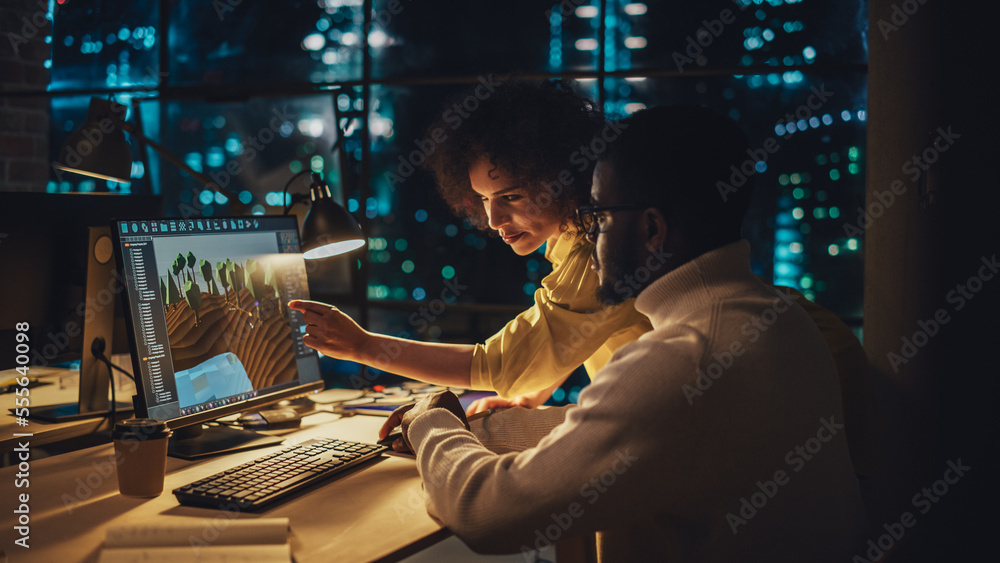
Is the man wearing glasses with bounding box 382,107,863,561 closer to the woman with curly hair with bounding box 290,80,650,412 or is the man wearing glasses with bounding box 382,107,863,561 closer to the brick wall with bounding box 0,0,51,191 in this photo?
the woman with curly hair with bounding box 290,80,650,412

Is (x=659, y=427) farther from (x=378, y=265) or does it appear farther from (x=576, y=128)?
(x=378, y=265)

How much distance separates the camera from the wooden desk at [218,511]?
3.14ft

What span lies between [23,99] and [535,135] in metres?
3.15

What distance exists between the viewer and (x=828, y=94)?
2576mm

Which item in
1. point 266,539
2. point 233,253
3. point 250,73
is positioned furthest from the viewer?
point 250,73

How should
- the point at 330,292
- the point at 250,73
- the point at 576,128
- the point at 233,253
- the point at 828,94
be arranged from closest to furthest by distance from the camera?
the point at 233,253 < the point at 576,128 < the point at 828,94 < the point at 330,292 < the point at 250,73

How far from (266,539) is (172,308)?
0.57 m

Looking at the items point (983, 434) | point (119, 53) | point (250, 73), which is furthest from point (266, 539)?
point (119, 53)

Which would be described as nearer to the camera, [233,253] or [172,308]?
[172,308]

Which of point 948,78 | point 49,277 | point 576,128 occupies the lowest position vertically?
point 49,277
